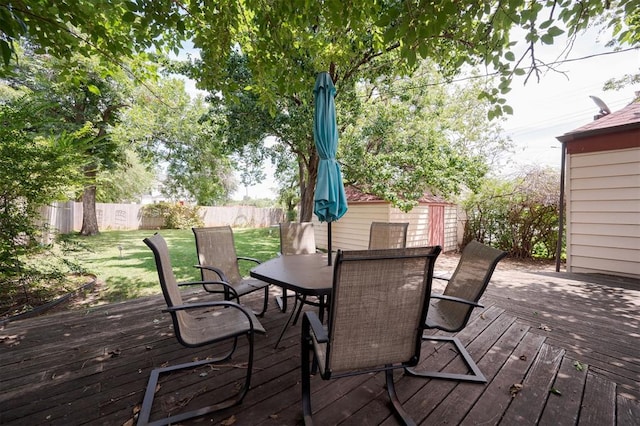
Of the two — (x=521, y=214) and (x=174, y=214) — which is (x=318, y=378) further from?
(x=174, y=214)

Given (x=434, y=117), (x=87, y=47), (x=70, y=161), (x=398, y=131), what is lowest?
(x=70, y=161)

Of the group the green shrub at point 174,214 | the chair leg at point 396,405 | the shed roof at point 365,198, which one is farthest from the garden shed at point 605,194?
the green shrub at point 174,214

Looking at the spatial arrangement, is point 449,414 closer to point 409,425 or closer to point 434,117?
→ point 409,425

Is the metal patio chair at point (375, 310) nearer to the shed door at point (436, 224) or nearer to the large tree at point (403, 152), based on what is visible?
the large tree at point (403, 152)

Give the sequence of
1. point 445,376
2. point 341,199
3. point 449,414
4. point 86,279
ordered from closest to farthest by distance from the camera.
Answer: point 449,414, point 445,376, point 341,199, point 86,279

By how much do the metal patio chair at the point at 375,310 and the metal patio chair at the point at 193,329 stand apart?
0.52 m

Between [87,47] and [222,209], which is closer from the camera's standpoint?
[87,47]

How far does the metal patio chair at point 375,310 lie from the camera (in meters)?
1.30

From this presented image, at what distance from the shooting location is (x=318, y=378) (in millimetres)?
1979

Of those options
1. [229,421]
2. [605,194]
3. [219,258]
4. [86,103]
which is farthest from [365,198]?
[86,103]

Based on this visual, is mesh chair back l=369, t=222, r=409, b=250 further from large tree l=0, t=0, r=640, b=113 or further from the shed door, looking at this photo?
the shed door

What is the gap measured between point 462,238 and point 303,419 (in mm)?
9459

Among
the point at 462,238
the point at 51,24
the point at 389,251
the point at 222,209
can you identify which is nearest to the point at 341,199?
the point at 389,251

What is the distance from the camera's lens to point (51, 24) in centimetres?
230
